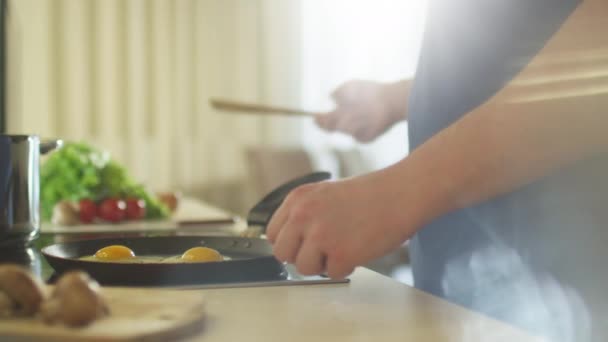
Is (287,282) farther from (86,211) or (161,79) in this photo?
(161,79)

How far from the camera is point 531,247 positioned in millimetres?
926

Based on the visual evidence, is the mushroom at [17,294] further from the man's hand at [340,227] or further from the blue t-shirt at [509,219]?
the blue t-shirt at [509,219]

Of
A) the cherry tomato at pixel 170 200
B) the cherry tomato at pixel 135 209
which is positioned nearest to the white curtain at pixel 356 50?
the cherry tomato at pixel 170 200

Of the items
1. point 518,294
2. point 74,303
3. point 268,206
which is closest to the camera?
point 74,303

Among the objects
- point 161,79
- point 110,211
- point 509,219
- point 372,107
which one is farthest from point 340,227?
point 161,79

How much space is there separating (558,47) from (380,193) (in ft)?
0.76

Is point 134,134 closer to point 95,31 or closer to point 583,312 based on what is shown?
point 95,31

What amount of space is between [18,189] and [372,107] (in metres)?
0.60

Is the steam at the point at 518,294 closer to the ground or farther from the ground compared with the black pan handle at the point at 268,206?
closer to the ground

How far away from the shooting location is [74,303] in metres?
0.49

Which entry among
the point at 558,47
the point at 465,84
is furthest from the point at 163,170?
the point at 558,47

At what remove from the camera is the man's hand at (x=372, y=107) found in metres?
1.34

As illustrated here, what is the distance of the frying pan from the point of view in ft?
2.30

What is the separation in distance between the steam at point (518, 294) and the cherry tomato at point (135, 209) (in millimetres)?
897
